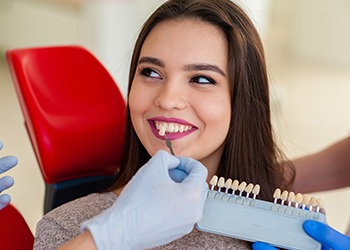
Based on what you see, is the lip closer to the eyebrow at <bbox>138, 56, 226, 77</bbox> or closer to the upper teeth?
the upper teeth

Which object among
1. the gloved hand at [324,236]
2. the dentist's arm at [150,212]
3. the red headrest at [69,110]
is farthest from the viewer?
the red headrest at [69,110]

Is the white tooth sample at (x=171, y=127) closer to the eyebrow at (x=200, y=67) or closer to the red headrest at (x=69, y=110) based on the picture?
the eyebrow at (x=200, y=67)

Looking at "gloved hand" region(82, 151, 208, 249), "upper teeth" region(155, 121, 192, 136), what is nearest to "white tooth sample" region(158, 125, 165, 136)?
"upper teeth" region(155, 121, 192, 136)

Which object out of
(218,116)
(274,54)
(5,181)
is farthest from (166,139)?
(274,54)

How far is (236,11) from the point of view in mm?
1245

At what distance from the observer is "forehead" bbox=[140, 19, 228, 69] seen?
1.15 m

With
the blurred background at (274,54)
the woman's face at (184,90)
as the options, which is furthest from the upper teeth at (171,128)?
the blurred background at (274,54)

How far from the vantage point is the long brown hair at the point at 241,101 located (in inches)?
47.4

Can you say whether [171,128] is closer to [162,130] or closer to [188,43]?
[162,130]

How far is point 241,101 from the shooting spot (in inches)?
48.1

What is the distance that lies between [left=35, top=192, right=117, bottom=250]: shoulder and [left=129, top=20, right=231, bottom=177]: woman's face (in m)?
0.19

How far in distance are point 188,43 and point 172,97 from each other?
0.41 feet

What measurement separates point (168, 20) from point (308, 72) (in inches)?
113

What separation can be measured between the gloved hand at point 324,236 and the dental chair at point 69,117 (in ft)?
1.93
